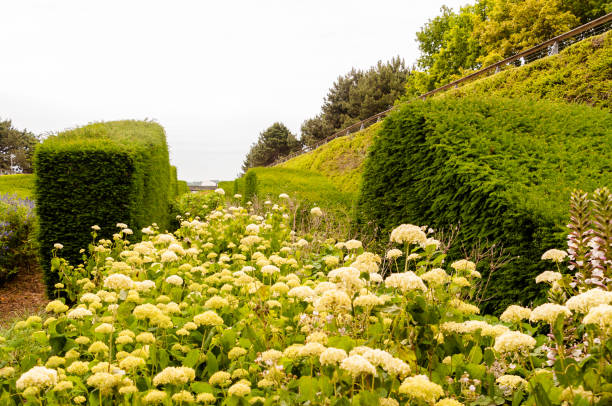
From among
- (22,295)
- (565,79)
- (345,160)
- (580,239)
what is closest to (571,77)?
(565,79)

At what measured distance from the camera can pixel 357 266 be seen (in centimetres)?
237

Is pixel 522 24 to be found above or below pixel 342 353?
above

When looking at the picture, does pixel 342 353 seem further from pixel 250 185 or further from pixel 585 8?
pixel 585 8

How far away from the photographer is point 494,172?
17.5 feet

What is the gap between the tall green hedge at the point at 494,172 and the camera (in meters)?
4.44

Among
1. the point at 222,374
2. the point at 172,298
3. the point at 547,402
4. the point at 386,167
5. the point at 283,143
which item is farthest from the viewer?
the point at 283,143

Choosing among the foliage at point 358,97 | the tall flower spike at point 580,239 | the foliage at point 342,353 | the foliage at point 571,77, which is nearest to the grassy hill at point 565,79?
the foliage at point 571,77

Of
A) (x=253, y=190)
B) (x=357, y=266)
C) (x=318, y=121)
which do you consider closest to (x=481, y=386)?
(x=357, y=266)

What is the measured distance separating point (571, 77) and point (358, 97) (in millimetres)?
34821

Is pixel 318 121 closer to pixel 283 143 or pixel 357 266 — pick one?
pixel 283 143

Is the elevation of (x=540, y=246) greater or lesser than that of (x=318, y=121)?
lesser

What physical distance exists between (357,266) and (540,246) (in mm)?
2856

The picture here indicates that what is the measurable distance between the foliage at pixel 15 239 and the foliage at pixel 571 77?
13013 millimetres

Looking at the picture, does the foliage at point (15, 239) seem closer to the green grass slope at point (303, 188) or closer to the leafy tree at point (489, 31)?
the green grass slope at point (303, 188)
